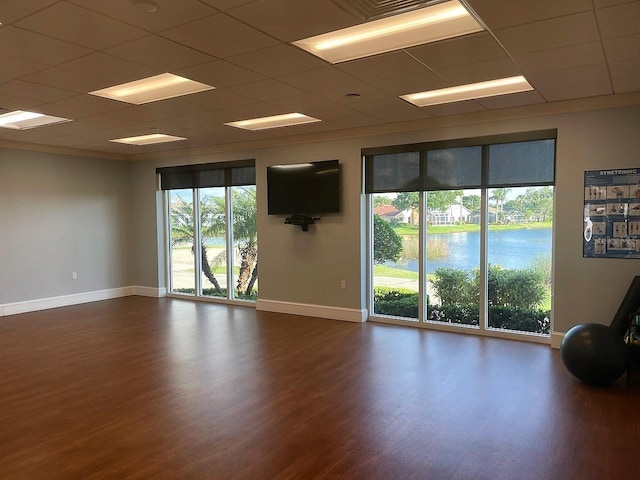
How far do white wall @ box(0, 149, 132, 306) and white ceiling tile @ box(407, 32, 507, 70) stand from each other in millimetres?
6755

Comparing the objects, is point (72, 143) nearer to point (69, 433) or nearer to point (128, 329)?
point (128, 329)

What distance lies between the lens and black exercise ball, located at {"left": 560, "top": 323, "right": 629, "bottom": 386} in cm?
397

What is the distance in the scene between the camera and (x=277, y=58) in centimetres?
361

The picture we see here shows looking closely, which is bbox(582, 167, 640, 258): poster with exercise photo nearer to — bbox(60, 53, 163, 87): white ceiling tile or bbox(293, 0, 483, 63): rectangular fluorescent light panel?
bbox(293, 0, 483, 63): rectangular fluorescent light panel

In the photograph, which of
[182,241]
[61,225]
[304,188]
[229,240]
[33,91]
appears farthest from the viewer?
[182,241]

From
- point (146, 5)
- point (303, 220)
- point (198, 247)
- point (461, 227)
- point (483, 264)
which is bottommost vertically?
point (483, 264)

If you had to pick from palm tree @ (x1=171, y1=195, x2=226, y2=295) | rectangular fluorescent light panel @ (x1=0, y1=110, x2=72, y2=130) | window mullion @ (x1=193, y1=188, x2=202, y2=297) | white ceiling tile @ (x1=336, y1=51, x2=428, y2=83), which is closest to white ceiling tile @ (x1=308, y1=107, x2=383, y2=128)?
white ceiling tile @ (x1=336, y1=51, x2=428, y2=83)

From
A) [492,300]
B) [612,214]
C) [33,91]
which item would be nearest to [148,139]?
[33,91]

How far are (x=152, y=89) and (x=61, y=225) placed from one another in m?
4.42

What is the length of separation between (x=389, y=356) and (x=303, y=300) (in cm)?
241

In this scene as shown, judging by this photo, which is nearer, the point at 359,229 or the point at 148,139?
the point at 359,229

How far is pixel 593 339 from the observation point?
13.2ft

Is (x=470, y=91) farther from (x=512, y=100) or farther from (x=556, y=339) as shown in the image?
(x=556, y=339)

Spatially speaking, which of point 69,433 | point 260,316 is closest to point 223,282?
point 260,316
